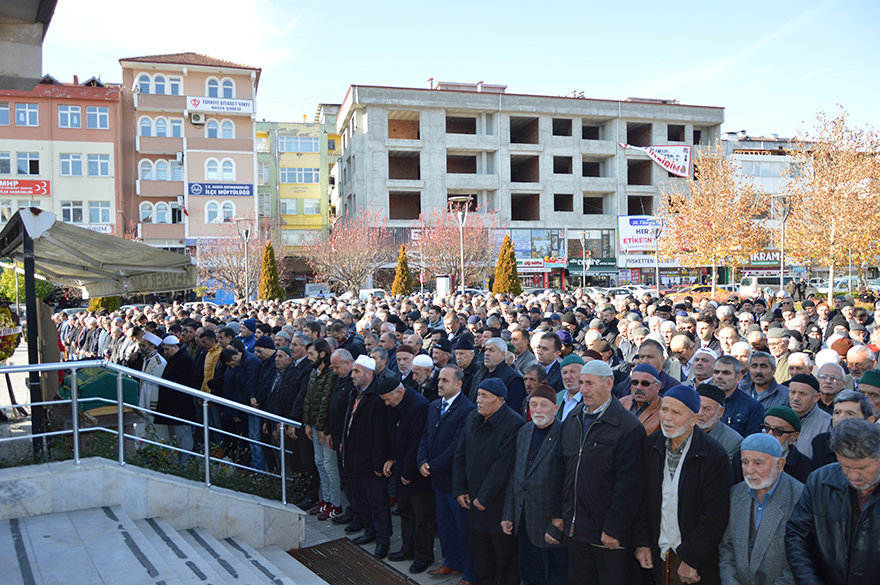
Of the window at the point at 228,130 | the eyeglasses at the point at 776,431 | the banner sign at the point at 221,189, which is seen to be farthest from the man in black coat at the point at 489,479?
the window at the point at 228,130

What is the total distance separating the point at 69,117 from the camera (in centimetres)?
3931

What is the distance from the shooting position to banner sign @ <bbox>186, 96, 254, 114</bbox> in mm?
41031

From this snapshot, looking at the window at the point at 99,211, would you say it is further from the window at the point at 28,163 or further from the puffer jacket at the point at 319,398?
the puffer jacket at the point at 319,398

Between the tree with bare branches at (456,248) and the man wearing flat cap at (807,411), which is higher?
the tree with bare branches at (456,248)

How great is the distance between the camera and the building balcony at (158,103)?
132 feet

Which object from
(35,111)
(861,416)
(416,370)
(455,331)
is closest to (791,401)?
(861,416)

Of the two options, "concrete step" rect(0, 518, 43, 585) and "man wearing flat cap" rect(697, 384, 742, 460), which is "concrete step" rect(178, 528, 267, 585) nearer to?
"concrete step" rect(0, 518, 43, 585)

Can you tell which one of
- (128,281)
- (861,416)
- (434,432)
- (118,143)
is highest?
(118,143)

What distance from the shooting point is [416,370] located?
671cm

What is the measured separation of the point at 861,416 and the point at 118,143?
45427mm

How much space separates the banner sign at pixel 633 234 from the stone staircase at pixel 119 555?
4685 cm

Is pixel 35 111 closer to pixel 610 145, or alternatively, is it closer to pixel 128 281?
pixel 128 281

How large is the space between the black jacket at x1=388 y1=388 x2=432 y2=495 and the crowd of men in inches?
0.7

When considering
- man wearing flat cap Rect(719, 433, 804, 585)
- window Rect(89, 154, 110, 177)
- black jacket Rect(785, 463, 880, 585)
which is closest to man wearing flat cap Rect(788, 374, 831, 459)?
man wearing flat cap Rect(719, 433, 804, 585)
